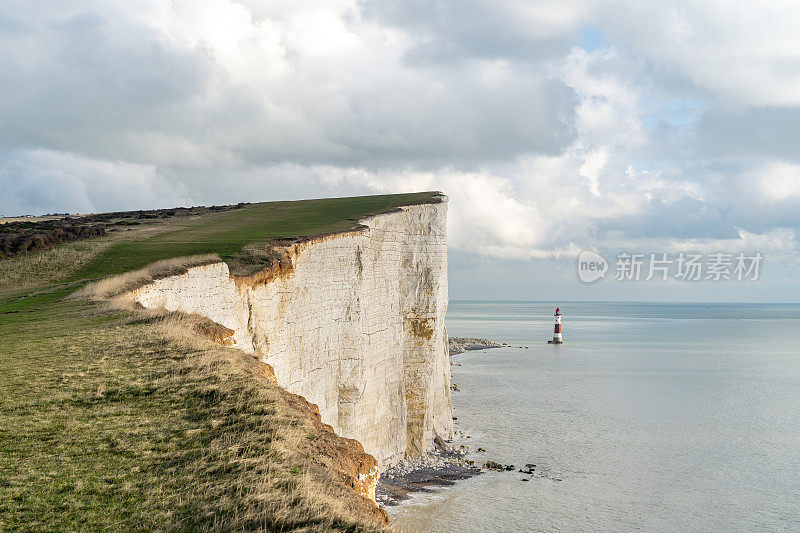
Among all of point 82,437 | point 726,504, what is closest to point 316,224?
point 726,504

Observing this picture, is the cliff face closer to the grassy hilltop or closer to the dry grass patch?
the dry grass patch

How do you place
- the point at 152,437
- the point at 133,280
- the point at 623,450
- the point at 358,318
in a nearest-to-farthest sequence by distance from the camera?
1. the point at 152,437
2. the point at 133,280
3. the point at 358,318
4. the point at 623,450

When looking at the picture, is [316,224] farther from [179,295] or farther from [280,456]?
[280,456]

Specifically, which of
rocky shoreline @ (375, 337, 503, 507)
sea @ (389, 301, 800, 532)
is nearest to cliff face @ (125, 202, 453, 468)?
rocky shoreline @ (375, 337, 503, 507)

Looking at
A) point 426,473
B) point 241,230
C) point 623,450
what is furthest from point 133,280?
point 623,450

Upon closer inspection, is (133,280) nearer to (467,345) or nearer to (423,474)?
(423,474)
